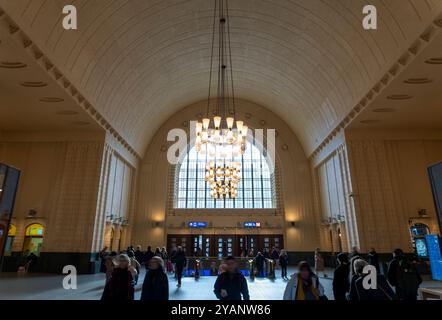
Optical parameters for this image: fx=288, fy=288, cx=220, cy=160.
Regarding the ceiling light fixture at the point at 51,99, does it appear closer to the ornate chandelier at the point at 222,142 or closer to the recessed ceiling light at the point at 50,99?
the recessed ceiling light at the point at 50,99

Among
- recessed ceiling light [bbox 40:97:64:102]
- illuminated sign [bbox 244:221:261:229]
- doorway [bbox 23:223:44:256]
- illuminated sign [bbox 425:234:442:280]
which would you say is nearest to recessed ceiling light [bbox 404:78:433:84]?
illuminated sign [bbox 425:234:442:280]

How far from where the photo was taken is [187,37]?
1366 centimetres

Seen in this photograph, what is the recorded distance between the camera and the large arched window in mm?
19984

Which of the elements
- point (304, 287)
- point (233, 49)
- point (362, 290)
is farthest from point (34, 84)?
point (362, 290)

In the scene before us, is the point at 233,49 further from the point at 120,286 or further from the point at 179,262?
the point at 120,286

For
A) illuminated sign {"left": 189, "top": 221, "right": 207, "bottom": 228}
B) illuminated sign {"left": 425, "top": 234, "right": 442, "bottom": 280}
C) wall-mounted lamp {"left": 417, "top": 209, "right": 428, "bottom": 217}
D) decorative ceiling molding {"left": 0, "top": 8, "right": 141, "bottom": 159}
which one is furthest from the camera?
illuminated sign {"left": 189, "top": 221, "right": 207, "bottom": 228}

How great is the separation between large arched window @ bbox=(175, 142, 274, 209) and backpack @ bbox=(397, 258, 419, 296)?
14.7 meters

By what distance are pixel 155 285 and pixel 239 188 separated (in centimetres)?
1733

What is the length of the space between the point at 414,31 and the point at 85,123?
12.9 meters

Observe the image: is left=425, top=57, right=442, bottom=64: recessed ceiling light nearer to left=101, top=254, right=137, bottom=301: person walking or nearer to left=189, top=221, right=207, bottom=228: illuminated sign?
left=101, top=254, right=137, bottom=301: person walking

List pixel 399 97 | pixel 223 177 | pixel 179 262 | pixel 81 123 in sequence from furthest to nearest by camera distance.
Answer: pixel 81 123, pixel 223 177, pixel 399 97, pixel 179 262

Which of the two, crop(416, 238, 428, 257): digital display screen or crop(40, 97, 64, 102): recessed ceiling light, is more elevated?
crop(40, 97, 64, 102): recessed ceiling light

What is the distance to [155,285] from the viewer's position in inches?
128
